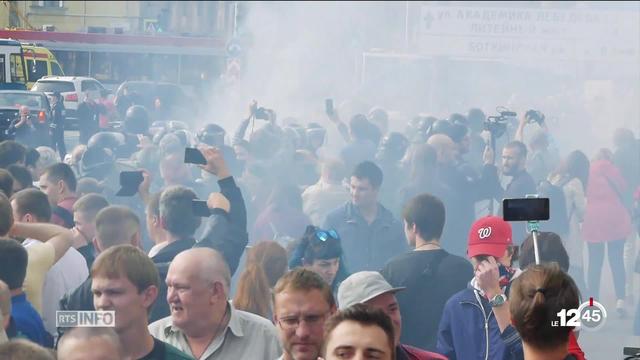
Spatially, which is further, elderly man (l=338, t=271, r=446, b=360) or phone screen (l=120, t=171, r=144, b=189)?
phone screen (l=120, t=171, r=144, b=189)

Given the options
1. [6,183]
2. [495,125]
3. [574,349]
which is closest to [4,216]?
[6,183]

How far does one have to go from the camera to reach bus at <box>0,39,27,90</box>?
1136 centimetres

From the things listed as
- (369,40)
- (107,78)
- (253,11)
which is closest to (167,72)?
(107,78)

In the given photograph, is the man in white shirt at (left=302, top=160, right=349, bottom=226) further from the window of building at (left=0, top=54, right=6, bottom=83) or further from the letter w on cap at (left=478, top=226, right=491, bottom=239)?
the letter w on cap at (left=478, top=226, right=491, bottom=239)

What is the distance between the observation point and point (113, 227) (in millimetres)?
6734

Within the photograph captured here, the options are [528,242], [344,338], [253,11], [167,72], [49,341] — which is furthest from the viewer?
[253,11]

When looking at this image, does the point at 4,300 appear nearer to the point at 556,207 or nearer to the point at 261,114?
the point at 556,207

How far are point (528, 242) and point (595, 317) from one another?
1125mm

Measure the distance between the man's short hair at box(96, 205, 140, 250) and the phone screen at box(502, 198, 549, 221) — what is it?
7.60ft

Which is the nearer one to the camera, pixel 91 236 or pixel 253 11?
pixel 91 236

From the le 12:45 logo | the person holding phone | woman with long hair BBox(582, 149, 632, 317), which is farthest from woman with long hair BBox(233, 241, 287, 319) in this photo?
woman with long hair BBox(582, 149, 632, 317)

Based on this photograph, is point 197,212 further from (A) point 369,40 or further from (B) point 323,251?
(A) point 369,40

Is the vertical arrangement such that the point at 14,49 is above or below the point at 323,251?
above

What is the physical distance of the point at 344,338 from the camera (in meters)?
4.10
